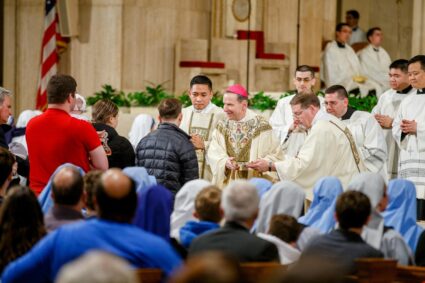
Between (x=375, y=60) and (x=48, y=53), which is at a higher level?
(x=375, y=60)

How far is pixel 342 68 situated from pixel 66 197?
1288 cm

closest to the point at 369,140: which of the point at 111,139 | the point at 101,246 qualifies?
the point at 111,139

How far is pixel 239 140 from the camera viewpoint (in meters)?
11.2

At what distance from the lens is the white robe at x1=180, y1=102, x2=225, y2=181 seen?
1171cm

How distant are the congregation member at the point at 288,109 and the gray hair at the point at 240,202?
5.54m

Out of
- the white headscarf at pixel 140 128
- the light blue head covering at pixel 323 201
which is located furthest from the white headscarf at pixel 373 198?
the white headscarf at pixel 140 128

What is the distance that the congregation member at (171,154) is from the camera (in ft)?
32.0

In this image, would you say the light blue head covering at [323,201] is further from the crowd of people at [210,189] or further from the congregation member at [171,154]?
the congregation member at [171,154]

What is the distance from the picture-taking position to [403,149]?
41.1 feet

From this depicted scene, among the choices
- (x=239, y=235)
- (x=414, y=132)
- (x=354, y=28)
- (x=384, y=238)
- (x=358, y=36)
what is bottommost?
(x=384, y=238)

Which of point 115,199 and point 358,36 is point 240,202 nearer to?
point 115,199

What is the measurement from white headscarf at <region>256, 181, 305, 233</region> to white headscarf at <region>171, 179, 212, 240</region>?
426 millimetres

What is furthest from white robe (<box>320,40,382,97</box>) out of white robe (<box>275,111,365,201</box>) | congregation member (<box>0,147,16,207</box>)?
congregation member (<box>0,147,16,207</box>)

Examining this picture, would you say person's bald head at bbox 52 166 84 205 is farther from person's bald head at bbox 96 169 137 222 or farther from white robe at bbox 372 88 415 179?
white robe at bbox 372 88 415 179
